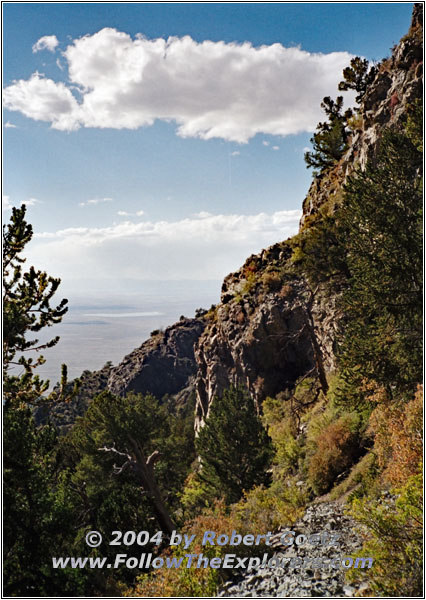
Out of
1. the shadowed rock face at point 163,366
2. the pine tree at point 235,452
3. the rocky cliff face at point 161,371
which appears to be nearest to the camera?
the pine tree at point 235,452

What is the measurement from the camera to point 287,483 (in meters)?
18.8

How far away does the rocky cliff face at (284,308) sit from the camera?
25516mm

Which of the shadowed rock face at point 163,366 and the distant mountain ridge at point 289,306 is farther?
the shadowed rock face at point 163,366

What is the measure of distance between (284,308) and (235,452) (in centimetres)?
1519

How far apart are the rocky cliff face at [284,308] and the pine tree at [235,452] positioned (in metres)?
6.04

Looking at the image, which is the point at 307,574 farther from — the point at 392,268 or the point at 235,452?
the point at 235,452

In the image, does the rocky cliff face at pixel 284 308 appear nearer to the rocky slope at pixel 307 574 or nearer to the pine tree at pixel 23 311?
the rocky slope at pixel 307 574

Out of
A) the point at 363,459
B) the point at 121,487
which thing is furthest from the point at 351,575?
the point at 121,487

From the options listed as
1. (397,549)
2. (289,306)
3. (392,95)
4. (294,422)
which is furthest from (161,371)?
(397,549)

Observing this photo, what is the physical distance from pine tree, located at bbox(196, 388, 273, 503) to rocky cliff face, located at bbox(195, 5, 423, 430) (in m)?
6.04

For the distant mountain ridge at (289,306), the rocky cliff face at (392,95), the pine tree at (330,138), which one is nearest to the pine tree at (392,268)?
the rocky cliff face at (392,95)

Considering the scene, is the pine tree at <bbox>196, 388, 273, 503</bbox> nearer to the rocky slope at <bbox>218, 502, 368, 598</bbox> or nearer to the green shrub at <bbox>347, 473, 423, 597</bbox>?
the rocky slope at <bbox>218, 502, 368, 598</bbox>

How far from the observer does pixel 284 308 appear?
33.8 m

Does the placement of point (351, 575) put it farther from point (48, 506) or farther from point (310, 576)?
point (48, 506)
